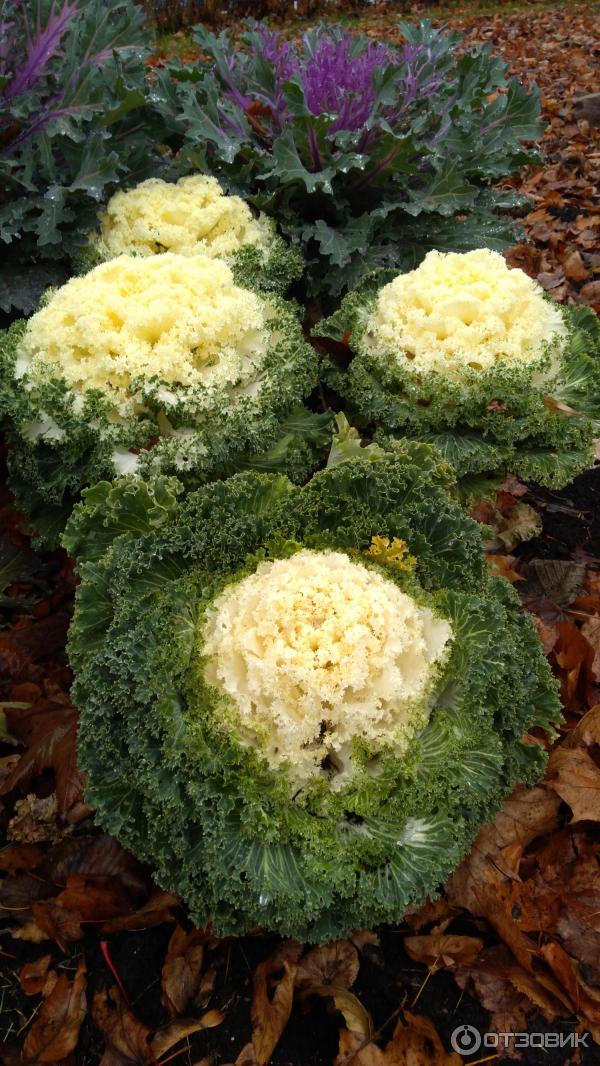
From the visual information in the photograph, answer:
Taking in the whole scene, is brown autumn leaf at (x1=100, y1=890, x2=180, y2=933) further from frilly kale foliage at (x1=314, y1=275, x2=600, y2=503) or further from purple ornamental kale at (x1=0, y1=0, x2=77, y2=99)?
purple ornamental kale at (x1=0, y1=0, x2=77, y2=99)

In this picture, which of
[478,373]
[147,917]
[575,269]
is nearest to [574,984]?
[147,917]

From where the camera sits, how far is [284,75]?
3.57 metres

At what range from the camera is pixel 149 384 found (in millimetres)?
2680

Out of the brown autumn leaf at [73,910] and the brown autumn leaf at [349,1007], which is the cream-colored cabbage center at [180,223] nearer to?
the brown autumn leaf at [73,910]

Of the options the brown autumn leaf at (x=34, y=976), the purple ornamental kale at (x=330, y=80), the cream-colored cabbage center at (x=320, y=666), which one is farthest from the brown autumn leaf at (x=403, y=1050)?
the purple ornamental kale at (x=330, y=80)

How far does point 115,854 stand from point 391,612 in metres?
1.30

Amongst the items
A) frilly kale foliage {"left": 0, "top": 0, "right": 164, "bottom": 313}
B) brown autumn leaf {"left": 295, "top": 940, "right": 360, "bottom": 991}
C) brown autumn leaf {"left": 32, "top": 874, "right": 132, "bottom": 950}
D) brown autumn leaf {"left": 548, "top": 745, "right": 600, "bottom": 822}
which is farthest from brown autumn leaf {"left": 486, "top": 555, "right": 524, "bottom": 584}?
frilly kale foliage {"left": 0, "top": 0, "right": 164, "bottom": 313}

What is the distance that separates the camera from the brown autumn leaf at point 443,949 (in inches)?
85.8

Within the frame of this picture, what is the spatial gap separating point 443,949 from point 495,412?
6.10 feet

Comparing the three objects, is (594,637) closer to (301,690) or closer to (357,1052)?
(301,690)

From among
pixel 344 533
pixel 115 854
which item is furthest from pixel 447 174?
pixel 115 854

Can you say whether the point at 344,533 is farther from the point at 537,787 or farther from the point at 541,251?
the point at 541,251

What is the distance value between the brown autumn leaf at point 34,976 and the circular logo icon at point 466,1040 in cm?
123

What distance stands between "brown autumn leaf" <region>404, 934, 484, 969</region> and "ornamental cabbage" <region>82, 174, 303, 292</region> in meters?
2.66
